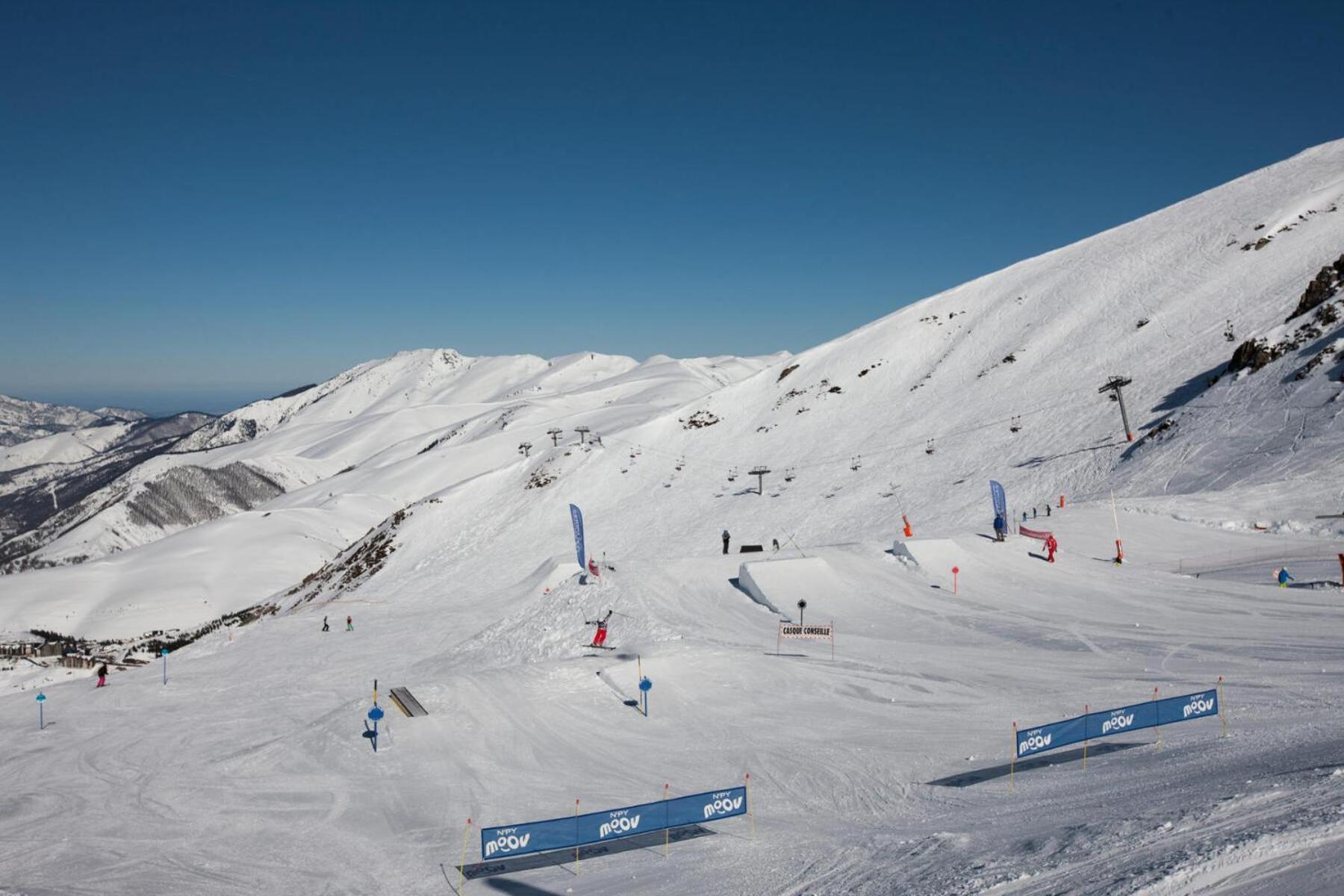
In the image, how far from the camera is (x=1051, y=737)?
15.4 m

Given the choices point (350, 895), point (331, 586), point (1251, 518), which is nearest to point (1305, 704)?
point (350, 895)

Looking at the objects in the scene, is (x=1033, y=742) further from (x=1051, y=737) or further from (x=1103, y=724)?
(x=1103, y=724)

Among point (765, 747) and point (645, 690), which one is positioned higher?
point (645, 690)

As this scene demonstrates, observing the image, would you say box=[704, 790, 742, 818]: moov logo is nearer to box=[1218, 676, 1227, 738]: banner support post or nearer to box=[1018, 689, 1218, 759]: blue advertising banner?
box=[1018, 689, 1218, 759]: blue advertising banner

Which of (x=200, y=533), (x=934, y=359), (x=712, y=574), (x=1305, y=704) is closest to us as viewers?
(x=1305, y=704)

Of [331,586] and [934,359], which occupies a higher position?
[934,359]

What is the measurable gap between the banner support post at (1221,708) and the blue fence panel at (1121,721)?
4.79 ft

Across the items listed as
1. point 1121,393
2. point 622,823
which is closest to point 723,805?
point 622,823

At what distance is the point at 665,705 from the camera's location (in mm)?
21984

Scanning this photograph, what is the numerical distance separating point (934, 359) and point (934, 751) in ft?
218

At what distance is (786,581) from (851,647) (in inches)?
248

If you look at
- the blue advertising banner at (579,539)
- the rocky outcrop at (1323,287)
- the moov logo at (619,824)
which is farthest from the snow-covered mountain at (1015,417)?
the moov logo at (619,824)

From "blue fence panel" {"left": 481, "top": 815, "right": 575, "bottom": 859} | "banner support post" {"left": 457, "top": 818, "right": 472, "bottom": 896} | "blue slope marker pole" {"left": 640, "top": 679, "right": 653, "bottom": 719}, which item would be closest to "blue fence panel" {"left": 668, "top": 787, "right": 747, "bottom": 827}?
"blue fence panel" {"left": 481, "top": 815, "right": 575, "bottom": 859}

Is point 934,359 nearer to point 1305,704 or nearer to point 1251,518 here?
point 1251,518
